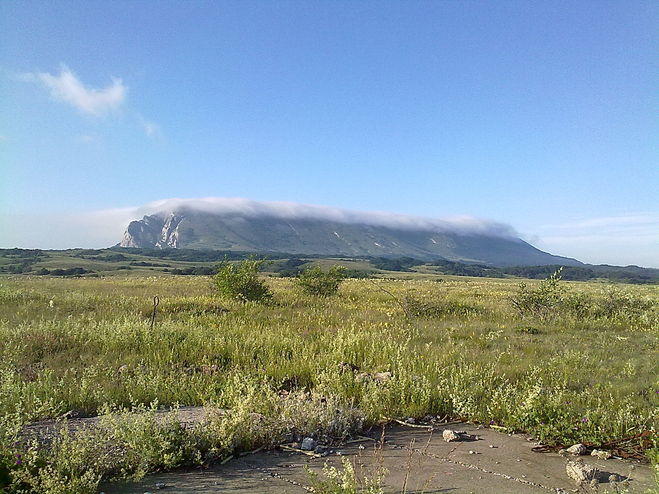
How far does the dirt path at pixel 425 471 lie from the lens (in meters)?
3.63

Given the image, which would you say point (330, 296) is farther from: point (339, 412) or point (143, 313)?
point (339, 412)

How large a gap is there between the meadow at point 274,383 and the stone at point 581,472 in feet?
2.88

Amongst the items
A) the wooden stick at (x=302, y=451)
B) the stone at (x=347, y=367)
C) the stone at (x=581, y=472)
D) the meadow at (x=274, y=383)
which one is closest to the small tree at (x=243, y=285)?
the meadow at (x=274, y=383)

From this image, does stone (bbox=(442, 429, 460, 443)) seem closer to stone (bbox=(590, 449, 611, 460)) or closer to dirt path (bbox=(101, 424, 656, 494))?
dirt path (bbox=(101, 424, 656, 494))

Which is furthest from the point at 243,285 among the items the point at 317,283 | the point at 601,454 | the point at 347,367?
the point at 601,454

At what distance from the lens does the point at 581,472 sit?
3842 mm

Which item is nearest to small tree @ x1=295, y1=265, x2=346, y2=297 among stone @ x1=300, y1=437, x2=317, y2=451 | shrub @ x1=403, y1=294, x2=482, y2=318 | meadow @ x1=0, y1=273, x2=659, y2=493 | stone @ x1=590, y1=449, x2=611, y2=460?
shrub @ x1=403, y1=294, x2=482, y2=318

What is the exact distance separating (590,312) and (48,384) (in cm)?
1902

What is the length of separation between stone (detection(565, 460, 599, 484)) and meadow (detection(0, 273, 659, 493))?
88 centimetres

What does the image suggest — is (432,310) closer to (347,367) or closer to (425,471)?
(347,367)

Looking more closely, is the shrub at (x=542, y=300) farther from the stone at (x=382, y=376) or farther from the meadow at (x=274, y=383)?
the stone at (x=382, y=376)

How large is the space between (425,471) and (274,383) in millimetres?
3260

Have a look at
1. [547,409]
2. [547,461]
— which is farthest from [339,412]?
[547,409]

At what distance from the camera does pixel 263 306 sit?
16609 millimetres
